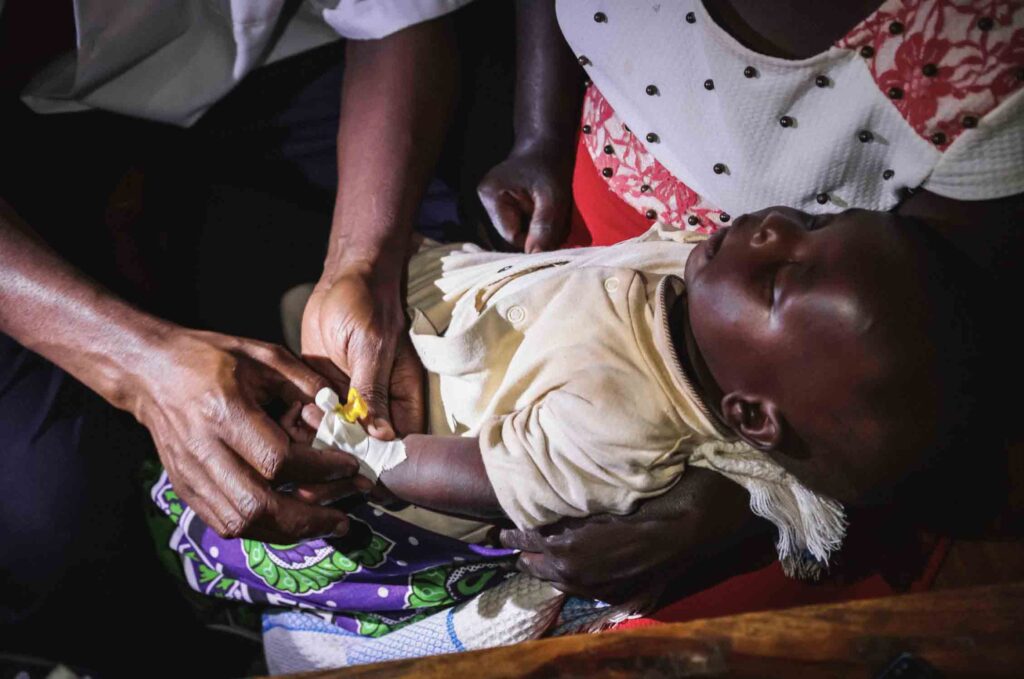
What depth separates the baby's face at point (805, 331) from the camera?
3.12ft

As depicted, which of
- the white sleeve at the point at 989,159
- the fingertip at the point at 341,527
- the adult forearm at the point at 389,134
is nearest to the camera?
the white sleeve at the point at 989,159

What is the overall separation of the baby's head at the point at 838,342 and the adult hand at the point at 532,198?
0.41 m

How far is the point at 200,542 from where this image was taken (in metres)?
1.34

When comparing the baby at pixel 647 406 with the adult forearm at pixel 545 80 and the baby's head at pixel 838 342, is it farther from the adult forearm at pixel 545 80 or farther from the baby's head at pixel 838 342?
the adult forearm at pixel 545 80

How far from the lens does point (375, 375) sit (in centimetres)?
120

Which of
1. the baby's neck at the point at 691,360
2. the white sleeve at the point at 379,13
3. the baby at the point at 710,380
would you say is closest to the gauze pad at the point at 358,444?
the baby at the point at 710,380

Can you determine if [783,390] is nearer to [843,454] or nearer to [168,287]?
[843,454]

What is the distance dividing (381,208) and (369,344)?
29cm

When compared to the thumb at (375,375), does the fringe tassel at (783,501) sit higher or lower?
lower

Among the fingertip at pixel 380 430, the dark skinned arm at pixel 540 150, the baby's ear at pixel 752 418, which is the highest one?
the dark skinned arm at pixel 540 150


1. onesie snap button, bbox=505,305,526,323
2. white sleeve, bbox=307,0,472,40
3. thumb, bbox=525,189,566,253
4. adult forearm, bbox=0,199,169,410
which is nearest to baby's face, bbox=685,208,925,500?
onesie snap button, bbox=505,305,526,323

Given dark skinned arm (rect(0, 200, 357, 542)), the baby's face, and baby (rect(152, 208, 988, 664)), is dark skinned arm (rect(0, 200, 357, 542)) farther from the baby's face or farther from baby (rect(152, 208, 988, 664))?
the baby's face

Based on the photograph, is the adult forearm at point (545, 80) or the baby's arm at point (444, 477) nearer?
the baby's arm at point (444, 477)

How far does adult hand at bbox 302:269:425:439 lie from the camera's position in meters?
1.21
